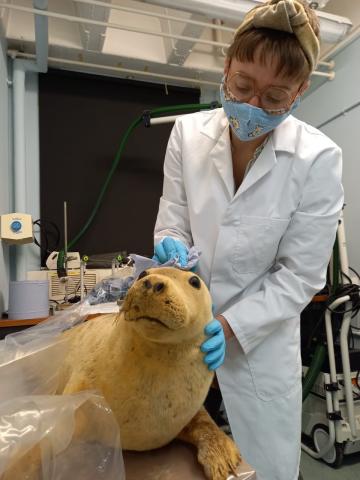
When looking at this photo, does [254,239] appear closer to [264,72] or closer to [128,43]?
[264,72]

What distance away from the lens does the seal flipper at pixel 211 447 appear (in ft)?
1.76

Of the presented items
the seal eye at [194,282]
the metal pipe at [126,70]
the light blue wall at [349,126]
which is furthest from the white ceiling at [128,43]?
the seal eye at [194,282]

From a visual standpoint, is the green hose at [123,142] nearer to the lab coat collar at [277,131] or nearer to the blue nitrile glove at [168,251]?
the lab coat collar at [277,131]

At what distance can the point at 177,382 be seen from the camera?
1.80ft

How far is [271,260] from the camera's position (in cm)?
97

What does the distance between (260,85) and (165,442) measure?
2.60 ft

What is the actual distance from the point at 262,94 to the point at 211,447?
0.77 m

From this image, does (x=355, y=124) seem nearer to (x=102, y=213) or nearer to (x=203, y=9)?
(x=203, y=9)

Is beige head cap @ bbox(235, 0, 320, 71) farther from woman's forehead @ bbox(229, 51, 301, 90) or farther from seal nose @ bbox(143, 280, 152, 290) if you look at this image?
seal nose @ bbox(143, 280, 152, 290)

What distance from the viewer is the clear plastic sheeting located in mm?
401

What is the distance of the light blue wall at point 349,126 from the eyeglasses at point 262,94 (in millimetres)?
1605

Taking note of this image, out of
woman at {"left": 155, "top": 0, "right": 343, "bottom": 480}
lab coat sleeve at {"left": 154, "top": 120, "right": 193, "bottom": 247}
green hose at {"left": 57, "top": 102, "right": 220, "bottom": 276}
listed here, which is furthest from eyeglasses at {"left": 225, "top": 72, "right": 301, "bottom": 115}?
green hose at {"left": 57, "top": 102, "right": 220, "bottom": 276}

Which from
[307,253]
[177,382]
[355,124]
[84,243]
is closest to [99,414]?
[177,382]

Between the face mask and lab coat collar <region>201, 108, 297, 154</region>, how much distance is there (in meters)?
0.05
